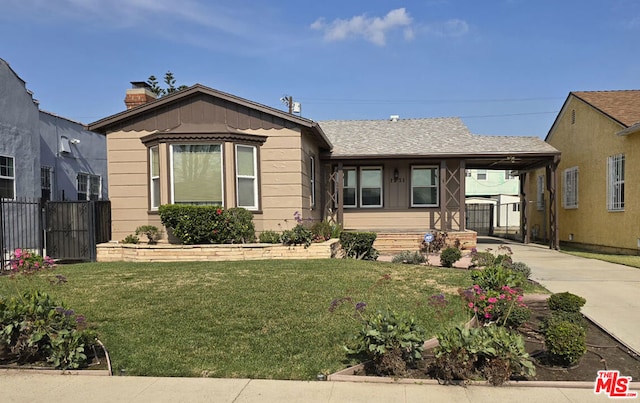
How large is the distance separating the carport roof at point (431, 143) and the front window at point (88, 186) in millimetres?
10270

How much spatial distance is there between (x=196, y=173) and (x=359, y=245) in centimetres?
462

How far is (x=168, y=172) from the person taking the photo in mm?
11258

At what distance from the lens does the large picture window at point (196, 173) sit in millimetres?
11305

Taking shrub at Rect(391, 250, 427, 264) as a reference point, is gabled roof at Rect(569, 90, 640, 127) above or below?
above

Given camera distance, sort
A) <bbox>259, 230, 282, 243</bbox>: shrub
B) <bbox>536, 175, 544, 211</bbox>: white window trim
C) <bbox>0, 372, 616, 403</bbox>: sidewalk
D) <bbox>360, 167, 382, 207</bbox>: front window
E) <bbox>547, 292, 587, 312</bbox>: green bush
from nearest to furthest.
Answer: <bbox>0, 372, 616, 403</bbox>: sidewalk, <bbox>547, 292, 587, 312</bbox>: green bush, <bbox>259, 230, 282, 243</bbox>: shrub, <bbox>360, 167, 382, 207</bbox>: front window, <bbox>536, 175, 544, 211</bbox>: white window trim

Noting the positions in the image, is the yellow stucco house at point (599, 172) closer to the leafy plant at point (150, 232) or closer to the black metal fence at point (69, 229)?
the leafy plant at point (150, 232)

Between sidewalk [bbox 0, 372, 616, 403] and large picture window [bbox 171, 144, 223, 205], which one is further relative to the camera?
large picture window [bbox 171, 144, 223, 205]

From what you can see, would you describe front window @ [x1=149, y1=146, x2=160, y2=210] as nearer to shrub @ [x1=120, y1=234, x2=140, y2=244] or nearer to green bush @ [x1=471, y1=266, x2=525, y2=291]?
shrub @ [x1=120, y1=234, x2=140, y2=244]

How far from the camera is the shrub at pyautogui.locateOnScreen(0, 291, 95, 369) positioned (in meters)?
4.38

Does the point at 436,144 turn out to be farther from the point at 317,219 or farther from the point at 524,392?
the point at 524,392

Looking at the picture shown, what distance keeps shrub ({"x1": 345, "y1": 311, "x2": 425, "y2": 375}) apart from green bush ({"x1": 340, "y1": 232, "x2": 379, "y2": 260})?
7369 millimetres

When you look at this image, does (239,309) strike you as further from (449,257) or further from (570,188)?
(570,188)

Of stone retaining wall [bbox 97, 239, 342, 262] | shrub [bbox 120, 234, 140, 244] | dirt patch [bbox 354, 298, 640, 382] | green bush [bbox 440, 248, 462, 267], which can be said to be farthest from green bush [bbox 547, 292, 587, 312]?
shrub [bbox 120, 234, 140, 244]

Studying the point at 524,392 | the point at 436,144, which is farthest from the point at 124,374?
the point at 436,144
